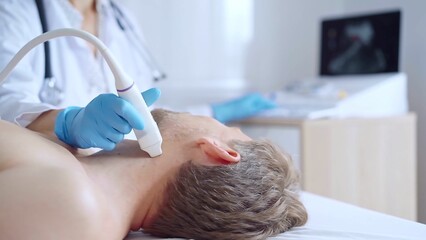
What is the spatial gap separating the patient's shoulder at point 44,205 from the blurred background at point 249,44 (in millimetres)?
1444

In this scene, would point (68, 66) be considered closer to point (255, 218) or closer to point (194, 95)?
point (255, 218)

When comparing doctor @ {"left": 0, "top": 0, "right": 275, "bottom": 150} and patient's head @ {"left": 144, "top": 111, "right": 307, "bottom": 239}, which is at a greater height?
doctor @ {"left": 0, "top": 0, "right": 275, "bottom": 150}

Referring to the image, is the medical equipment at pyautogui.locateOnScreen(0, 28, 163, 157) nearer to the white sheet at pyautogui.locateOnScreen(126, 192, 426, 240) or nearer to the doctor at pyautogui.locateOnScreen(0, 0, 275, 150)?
the doctor at pyautogui.locateOnScreen(0, 0, 275, 150)

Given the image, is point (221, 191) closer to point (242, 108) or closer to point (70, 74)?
point (70, 74)

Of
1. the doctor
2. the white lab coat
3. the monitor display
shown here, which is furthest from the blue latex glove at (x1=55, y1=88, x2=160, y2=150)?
the monitor display

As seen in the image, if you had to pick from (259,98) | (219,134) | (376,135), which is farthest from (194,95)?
(219,134)

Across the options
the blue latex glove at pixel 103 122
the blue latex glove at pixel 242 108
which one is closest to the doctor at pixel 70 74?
the blue latex glove at pixel 103 122

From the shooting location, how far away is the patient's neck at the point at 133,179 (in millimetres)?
777

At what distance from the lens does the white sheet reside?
84 cm

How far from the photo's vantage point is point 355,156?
1.75 metres

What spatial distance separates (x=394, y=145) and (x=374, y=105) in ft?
0.50

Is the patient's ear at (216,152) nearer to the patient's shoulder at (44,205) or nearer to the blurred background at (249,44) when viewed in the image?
the patient's shoulder at (44,205)

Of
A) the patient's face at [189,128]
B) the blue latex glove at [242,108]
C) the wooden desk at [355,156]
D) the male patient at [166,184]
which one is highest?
the patient's face at [189,128]

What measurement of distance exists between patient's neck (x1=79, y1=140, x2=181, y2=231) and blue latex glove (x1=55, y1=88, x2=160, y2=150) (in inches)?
1.1
